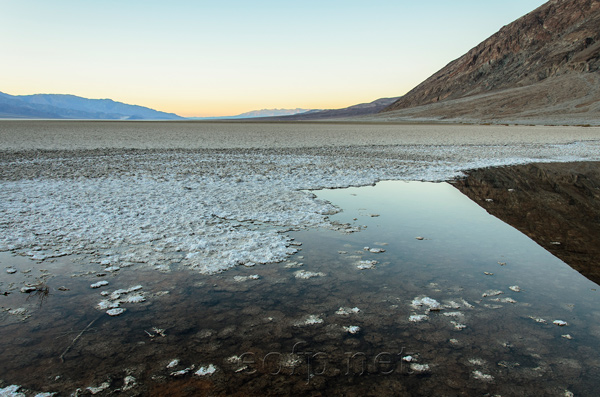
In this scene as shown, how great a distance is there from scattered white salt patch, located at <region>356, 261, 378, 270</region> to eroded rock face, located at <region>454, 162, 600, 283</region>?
255 cm

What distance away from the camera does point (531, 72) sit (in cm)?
10750

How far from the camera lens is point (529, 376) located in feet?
9.56

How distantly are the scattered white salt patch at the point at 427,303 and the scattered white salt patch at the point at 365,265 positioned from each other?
99 centimetres

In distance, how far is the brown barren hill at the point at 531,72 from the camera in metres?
86.8

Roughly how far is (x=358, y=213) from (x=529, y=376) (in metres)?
5.13

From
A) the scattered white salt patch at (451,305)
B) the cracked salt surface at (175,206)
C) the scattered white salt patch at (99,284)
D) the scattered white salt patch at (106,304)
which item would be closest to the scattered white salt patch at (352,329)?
the scattered white salt patch at (451,305)

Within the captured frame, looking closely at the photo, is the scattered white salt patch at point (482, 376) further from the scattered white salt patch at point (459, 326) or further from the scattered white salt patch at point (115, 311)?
the scattered white salt patch at point (115, 311)

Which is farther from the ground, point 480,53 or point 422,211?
point 480,53

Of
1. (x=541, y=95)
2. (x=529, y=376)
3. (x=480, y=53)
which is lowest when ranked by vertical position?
(x=529, y=376)

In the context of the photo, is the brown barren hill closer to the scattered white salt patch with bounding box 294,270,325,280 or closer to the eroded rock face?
the eroded rock face

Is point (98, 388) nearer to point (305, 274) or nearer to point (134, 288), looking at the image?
point (134, 288)

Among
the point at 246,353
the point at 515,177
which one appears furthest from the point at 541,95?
the point at 246,353

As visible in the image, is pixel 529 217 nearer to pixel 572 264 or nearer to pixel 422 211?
pixel 422 211

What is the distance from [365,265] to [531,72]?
410ft
